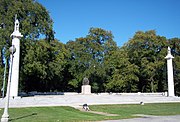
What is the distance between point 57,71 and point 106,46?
52.3ft

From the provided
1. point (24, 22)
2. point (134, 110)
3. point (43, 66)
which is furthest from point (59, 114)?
point (24, 22)

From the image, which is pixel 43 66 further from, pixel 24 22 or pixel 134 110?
pixel 134 110

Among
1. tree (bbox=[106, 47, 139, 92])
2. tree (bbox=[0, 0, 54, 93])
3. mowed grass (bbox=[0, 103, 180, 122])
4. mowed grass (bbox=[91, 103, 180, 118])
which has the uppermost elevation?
tree (bbox=[0, 0, 54, 93])

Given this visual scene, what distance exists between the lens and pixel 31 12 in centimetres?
4003

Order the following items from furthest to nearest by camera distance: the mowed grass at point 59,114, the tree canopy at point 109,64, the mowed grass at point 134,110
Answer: the tree canopy at point 109,64 < the mowed grass at point 134,110 < the mowed grass at point 59,114

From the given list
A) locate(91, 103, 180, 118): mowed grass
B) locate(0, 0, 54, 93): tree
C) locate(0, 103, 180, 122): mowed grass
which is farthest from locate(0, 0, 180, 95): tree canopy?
locate(0, 103, 180, 122): mowed grass

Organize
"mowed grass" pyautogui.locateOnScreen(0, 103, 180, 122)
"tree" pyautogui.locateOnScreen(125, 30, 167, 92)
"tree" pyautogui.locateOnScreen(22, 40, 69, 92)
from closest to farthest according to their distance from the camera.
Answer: "mowed grass" pyautogui.locateOnScreen(0, 103, 180, 122) → "tree" pyautogui.locateOnScreen(22, 40, 69, 92) → "tree" pyautogui.locateOnScreen(125, 30, 167, 92)

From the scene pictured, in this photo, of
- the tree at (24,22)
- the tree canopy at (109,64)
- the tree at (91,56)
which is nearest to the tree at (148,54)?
the tree canopy at (109,64)

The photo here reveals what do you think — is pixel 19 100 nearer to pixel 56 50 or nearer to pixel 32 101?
pixel 32 101

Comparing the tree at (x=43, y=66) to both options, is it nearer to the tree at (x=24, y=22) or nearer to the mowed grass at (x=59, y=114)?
the tree at (x=24, y=22)

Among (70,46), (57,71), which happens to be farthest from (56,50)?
(70,46)

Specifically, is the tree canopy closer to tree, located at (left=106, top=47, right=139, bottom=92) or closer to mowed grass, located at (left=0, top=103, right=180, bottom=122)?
tree, located at (left=106, top=47, right=139, bottom=92)

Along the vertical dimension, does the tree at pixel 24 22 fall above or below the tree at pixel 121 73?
above

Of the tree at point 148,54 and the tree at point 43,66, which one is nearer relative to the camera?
the tree at point 43,66
